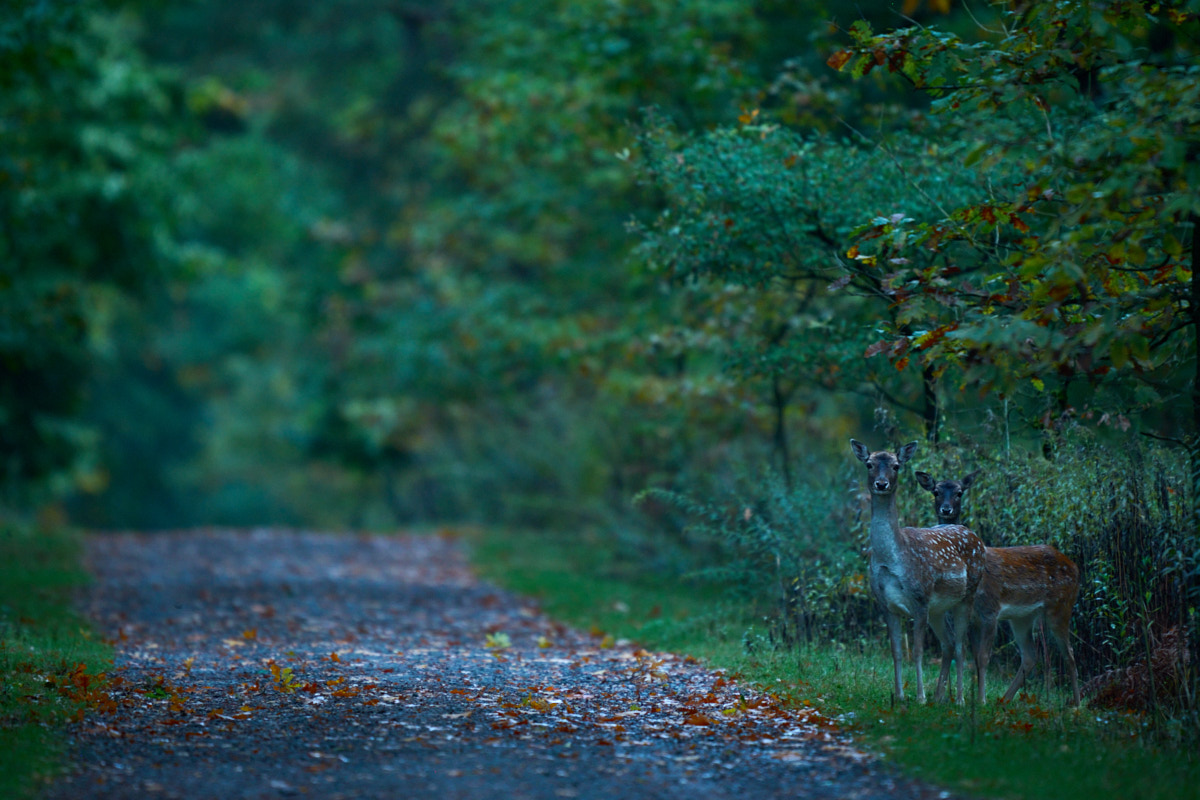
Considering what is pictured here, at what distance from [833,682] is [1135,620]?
7.31ft

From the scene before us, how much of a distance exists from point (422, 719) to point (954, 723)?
3.58 m

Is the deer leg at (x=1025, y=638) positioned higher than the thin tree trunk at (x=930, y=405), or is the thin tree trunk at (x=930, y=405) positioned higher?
the thin tree trunk at (x=930, y=405)

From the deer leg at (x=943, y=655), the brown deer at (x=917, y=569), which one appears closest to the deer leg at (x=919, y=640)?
the brown deer at (x=917, y=569)

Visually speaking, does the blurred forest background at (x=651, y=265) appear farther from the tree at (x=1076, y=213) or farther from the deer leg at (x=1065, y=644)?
the deer leg at (x=1065, y=644)

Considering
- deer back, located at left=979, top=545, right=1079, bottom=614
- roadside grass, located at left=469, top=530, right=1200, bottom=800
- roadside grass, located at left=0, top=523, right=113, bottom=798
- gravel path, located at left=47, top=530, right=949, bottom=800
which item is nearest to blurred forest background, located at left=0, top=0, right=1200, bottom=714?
deer back, located at left=979, top=545, right=1079, bottom=614

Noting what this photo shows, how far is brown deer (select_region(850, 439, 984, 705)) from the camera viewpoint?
781 cm

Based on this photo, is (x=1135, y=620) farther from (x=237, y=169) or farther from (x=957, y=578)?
(x=237, y=169)

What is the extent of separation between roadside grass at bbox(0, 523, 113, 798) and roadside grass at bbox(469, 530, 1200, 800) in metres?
5.00

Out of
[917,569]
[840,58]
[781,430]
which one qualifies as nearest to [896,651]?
[917,569]

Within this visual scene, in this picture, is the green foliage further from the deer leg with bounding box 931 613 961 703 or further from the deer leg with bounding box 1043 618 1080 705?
the deer leg with bounding box 1043 618 1080 705

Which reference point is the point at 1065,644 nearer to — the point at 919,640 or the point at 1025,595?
the point at 1025,595

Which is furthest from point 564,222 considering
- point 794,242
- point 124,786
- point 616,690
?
point 124,786

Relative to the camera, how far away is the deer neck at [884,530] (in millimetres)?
7910

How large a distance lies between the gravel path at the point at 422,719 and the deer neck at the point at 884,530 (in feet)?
4.05
